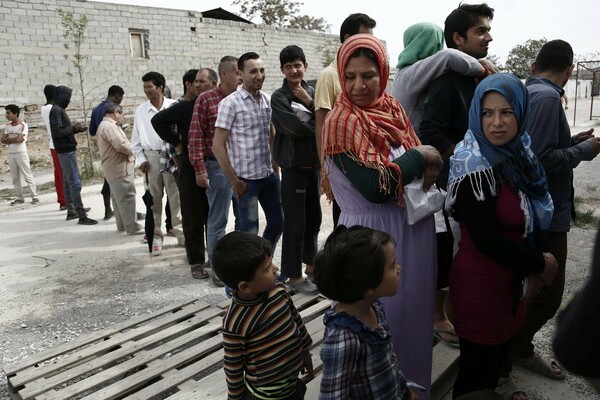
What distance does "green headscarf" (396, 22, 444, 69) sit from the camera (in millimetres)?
2777

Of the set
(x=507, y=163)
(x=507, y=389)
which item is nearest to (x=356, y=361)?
(x=507, y=163)

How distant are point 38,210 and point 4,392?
549 cm

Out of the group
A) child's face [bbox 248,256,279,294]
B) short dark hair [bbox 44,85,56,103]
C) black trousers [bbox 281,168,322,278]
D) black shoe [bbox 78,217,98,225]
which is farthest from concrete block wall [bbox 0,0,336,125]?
child's face [bbox 248,256,279,294]

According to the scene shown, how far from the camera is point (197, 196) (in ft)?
14.1

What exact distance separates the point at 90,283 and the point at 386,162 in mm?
3629

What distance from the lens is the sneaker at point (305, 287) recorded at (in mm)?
3555

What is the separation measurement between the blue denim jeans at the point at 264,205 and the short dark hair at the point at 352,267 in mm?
2205

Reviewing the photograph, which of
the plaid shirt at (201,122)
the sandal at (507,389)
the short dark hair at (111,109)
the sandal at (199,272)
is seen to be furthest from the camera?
the short dark hair at (111,109)

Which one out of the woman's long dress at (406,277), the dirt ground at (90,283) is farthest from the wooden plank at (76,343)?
the woman's long dress at (406,277)

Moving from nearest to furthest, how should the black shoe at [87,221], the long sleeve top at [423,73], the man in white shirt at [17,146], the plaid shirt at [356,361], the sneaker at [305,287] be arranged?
the plaid shirt at [356,361]
the long sleeve top at [423,73]
the sneaker at [305,287]
the black shoe at [87,221]
the man in white shirt at [17,146]

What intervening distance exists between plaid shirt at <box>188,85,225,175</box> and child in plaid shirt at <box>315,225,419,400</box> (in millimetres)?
2552

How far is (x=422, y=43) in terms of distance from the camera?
2.78 metres

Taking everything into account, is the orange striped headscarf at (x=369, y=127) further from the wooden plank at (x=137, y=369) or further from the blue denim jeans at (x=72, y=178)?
the blue denim jeans at (x=72, y=178)

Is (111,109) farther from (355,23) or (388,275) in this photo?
(388,275)
